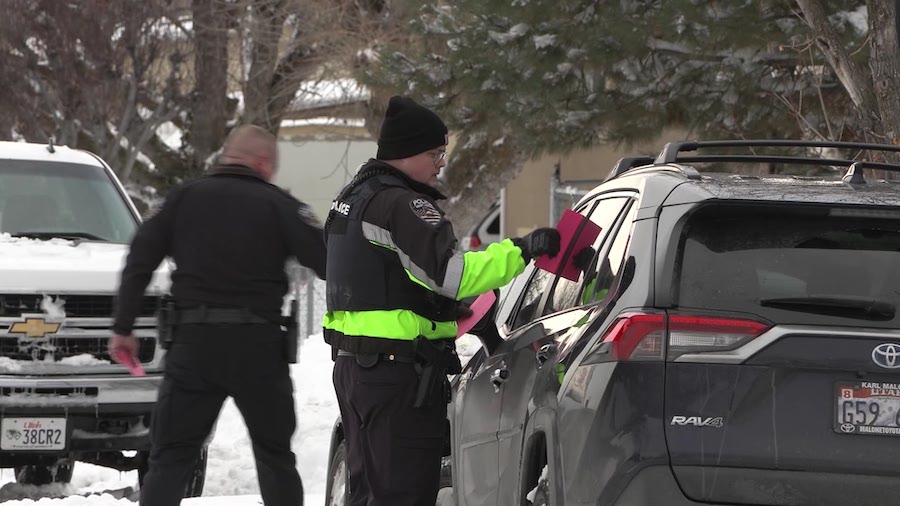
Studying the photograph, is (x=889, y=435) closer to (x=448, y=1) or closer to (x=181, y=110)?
(x=448, y=1)

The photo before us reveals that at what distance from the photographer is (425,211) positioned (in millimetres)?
4566

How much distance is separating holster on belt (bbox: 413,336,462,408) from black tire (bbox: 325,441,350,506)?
1.47 meters

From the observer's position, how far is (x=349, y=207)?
4758mm

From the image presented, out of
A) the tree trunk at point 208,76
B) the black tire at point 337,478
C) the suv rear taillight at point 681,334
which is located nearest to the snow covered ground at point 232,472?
the black tire at point 337,478

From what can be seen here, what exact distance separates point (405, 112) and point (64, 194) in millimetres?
5213

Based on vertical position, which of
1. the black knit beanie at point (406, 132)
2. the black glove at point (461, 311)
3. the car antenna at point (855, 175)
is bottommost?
the black glove at point (461, 311)

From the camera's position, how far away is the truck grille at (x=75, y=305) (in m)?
8.02

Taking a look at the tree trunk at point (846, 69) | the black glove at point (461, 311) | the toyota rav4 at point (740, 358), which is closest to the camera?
the toyota rav4 at point (740, 358)

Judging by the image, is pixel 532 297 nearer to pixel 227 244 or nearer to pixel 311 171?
pixel 227 244

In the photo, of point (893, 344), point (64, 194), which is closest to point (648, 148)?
point (64, 194)

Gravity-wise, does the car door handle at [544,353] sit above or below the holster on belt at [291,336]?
below

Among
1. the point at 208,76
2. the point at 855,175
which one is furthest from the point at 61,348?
the point at 208,76

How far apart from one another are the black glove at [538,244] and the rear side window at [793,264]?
877 mm

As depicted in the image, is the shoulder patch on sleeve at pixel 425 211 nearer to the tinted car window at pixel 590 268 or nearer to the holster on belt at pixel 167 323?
the tinted car window at pixel 590 268
